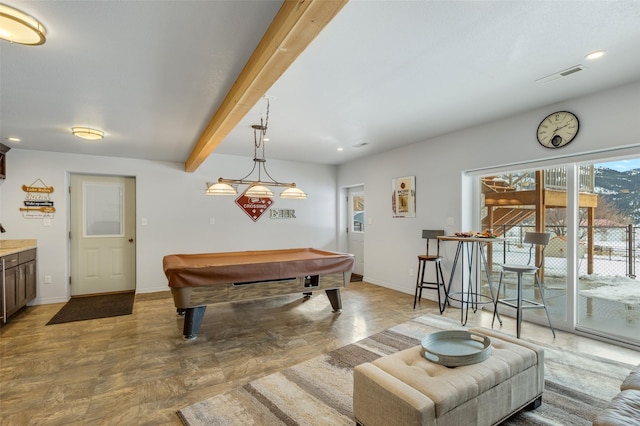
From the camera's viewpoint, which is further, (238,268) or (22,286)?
(22,286)

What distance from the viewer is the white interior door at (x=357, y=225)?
655cm

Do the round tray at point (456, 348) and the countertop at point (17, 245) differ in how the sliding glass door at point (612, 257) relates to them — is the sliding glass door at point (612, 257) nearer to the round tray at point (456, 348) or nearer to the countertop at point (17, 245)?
the round tray at point (456, 348)

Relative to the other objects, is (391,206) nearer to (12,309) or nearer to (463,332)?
(463,332)

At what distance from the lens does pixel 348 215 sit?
6.91 meters

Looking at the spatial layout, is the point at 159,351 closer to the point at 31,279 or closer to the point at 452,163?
the point at 31,279

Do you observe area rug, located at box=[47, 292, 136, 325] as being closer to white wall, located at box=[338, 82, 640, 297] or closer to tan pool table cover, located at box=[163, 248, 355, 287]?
tan pool table cover, located at box=[163, 248, 355, 287]

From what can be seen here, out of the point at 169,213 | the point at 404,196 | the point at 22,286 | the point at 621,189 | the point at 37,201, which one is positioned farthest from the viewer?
the point at 169,213

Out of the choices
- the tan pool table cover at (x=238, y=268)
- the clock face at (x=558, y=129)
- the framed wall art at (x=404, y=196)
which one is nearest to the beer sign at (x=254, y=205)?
the tan pool table cover at (x=238, y=268)

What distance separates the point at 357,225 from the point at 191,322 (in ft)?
13.9

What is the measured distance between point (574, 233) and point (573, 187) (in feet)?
1.59

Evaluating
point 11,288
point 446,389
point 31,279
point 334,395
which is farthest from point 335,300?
point 31,279

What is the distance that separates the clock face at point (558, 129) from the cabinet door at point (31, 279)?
660 centimetres

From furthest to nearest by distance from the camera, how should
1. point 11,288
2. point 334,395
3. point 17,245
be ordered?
point 17,245, point 11,288, point 334,395

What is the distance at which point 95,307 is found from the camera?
4.41 metres
